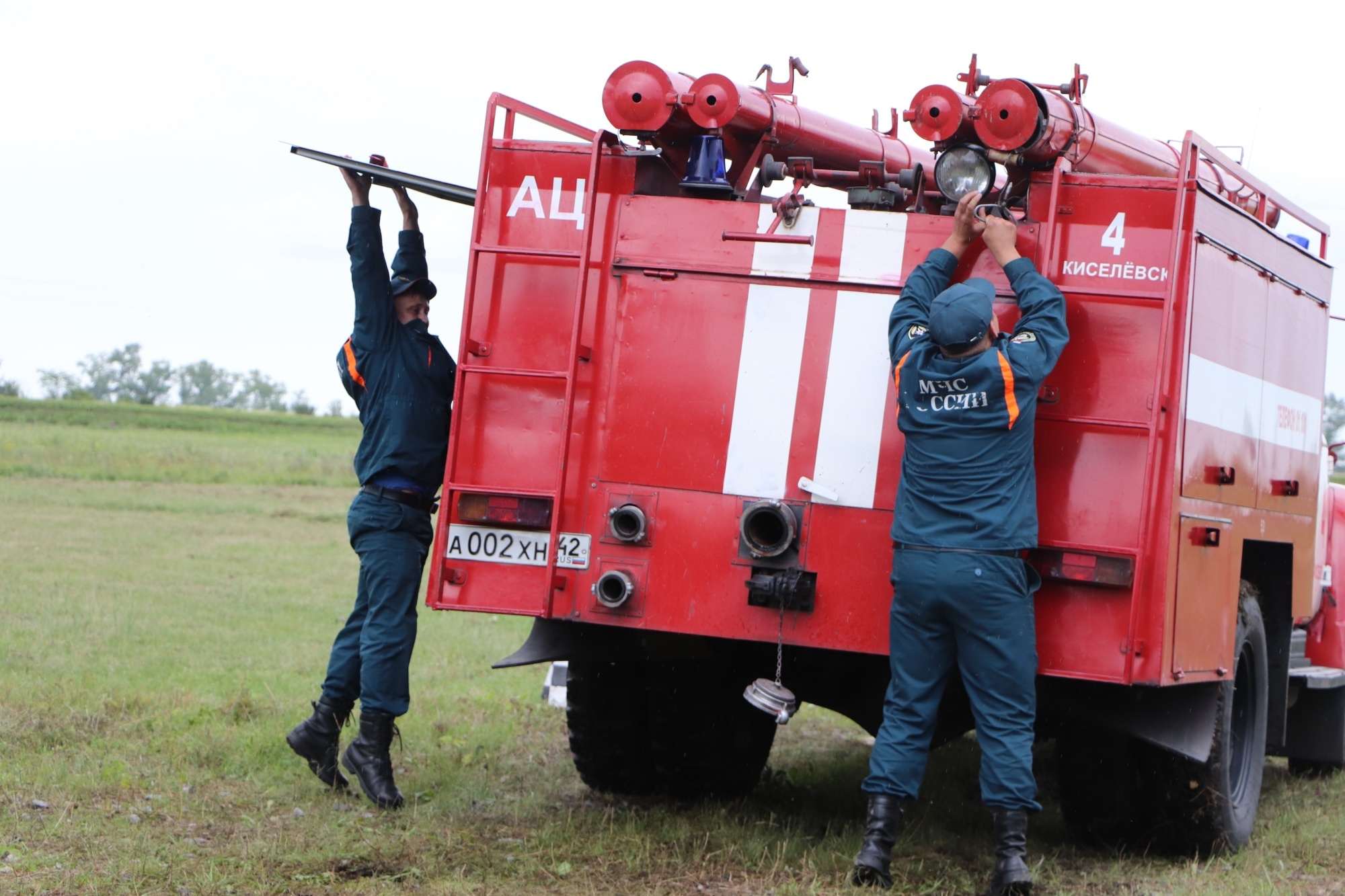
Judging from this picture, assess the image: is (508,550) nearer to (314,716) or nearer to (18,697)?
(314,716)

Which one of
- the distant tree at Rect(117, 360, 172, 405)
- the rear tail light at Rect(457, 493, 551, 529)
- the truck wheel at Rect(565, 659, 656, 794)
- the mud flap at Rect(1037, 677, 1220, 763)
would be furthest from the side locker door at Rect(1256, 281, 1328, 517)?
the distant tree at Rect(117, 360, 172, 405)

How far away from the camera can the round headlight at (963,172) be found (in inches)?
202

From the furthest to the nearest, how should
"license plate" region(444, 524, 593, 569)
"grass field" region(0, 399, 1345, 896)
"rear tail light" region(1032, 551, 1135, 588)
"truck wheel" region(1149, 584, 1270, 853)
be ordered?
"truck wheel" region(1149, 584, 1270, 853) < "license plate" region(444, 524, 593, 569) < "grass field" region(0, 399, 1345, 896) < "rear tail light" region(1032, 551, 1135, 588)

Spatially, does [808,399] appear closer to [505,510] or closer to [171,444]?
[505,510]

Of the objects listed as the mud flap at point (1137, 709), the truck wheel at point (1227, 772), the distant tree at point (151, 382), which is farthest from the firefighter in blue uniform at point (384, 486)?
the distant tree at point (151, 382)

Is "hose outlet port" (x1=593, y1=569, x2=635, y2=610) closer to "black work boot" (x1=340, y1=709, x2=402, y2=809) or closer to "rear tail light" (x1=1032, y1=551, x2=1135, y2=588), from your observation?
"black work boot" (x1=340, y1=709, x2=402, y2=809)

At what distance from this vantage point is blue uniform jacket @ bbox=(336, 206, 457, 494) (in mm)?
6105

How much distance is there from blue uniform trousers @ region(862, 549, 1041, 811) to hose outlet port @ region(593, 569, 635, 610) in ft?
3.09

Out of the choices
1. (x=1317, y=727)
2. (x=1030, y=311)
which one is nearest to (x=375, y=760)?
(x=1030, y=311)

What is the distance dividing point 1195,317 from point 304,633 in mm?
8165

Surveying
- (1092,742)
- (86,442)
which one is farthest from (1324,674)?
(86,442)

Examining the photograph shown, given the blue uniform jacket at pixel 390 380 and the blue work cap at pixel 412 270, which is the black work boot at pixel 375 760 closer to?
the blue uniform jacket at pixel 390 380

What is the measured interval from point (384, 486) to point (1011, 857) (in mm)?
2851

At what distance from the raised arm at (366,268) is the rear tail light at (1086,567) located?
285 cm
